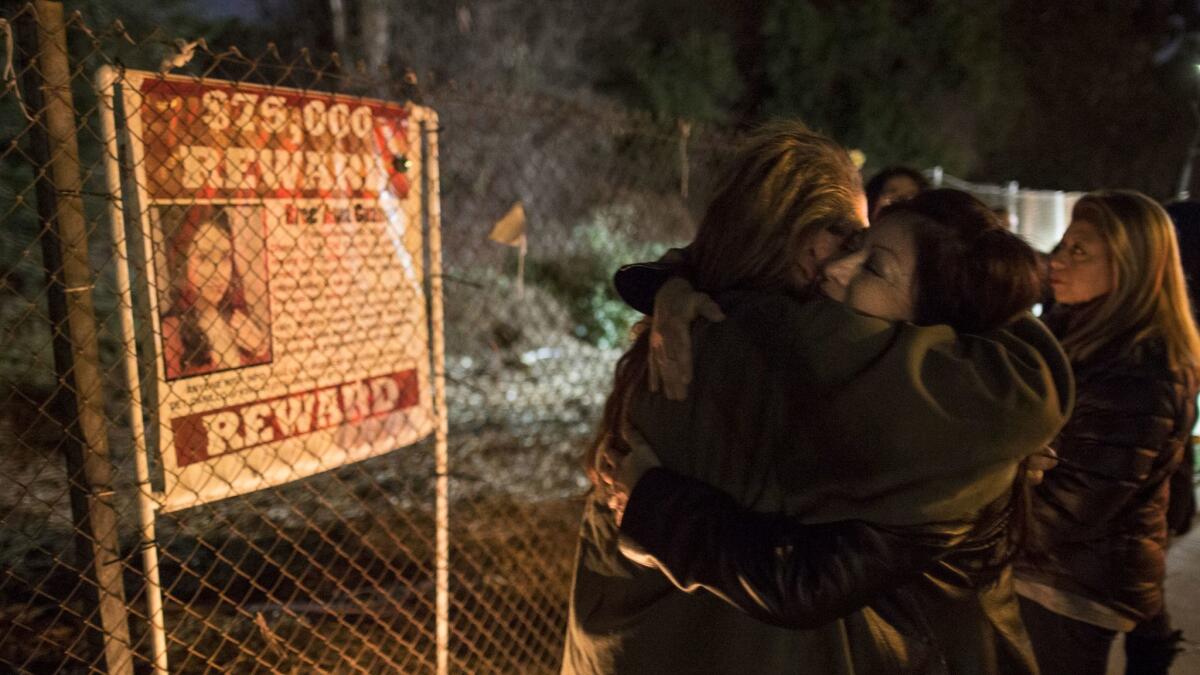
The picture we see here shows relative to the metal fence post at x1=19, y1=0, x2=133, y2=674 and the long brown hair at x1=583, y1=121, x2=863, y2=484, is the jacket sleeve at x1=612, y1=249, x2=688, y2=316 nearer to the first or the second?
the long brown hair at x1=583, y1=121, x2=863, y2=484

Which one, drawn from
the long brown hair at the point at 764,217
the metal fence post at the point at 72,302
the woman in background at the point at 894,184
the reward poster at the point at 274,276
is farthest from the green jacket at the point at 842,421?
the woman in background at the point at 894,184

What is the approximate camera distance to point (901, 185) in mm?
3943

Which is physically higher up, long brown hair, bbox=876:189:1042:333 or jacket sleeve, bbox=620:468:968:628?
long brown hair, bbox=876:189:1042:333

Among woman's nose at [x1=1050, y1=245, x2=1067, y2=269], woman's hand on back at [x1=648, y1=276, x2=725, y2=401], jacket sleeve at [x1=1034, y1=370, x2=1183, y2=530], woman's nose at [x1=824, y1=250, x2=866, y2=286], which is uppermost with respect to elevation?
woman's nose at [x1=824, y1=250, x2=866, y2=286]

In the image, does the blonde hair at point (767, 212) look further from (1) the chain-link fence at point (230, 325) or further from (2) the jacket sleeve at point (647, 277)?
(1) the chain-link fence at point (230, 325)

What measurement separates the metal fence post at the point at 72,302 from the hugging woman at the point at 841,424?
1.27 meters

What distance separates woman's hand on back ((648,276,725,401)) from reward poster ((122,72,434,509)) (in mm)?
1340

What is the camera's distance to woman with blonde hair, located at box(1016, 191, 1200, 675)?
2.29 meters

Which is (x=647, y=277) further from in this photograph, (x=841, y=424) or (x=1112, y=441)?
(x=1112, y=441)

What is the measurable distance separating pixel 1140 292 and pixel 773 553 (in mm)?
1792

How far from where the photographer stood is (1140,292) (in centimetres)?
240

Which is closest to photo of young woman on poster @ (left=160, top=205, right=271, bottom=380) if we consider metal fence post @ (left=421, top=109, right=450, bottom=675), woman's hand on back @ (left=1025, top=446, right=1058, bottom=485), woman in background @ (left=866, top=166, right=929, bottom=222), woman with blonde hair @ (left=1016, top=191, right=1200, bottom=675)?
metal fence post @ (left=421, top=109, right=450, bottom=675)

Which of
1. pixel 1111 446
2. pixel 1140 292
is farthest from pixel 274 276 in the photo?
pixel 1140 292

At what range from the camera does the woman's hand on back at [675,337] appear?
131 cm
